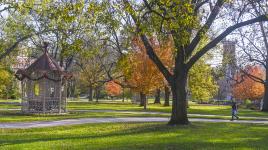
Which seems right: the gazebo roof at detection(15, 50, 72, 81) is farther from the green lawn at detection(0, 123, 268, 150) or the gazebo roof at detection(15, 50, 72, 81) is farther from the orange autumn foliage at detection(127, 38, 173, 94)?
the green lawn at detection(0, 123, 268, 150)

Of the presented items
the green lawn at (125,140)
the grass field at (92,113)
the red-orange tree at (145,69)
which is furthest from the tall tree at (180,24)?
the red-orange tree at (145,69)

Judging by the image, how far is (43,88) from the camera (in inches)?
1364

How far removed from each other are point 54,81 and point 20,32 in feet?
42.5

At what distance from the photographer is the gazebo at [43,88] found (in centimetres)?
3412

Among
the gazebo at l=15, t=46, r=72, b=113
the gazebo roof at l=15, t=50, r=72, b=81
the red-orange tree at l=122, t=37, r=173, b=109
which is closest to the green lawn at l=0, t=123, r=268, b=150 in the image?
the gazebo at l=15, t=46, r=72, b=113

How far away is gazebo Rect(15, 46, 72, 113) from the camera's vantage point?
112 feet

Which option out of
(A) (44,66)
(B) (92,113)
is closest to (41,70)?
(A) (44,66)

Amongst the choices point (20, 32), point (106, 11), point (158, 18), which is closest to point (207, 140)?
point (158, 18)

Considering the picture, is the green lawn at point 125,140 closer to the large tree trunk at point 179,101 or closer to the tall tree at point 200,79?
the large tree trunk at point 179,101

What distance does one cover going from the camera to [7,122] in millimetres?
24625

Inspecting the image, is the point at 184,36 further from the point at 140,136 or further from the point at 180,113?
the point at 180,113

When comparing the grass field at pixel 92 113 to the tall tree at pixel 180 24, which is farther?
the grass field at pixel 92 113

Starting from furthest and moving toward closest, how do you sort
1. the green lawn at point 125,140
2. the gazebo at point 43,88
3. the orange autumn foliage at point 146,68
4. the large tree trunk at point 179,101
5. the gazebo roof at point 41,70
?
the orange autumn foliage at point 146,68 → the gazebo roof at point 41,70 → the gazebo at point 43,88 → the large tree trunk at point 179,101 → the green lawn at point 125,140

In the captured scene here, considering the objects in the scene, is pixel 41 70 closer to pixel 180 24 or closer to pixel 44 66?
pixel 44 66
